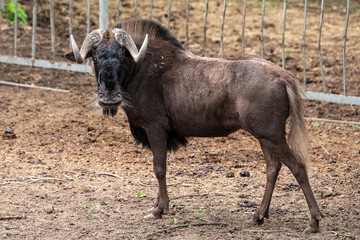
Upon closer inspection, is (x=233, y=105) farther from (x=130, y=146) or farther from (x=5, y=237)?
(x=130, y=146)

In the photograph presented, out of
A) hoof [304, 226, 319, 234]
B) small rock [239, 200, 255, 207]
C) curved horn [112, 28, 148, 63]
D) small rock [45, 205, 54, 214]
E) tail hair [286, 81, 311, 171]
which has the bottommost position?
small rock [45, 205, 54, 214]

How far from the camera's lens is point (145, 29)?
6414 millimetres

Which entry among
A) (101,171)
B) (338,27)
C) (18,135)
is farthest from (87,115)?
(338,27)

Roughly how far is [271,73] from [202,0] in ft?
33.0

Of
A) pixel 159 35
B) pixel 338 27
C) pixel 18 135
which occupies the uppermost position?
pixel 159 35

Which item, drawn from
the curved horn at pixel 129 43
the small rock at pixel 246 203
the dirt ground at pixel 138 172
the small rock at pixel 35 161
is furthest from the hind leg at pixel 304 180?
the small rock at pixel 35 161

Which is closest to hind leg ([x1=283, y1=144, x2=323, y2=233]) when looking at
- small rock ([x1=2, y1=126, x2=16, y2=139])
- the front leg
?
the front leg

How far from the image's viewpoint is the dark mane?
21.0 feet

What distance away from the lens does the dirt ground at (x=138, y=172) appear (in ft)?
19.1

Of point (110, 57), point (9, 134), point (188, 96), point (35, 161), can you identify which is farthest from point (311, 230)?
point (9, 134)

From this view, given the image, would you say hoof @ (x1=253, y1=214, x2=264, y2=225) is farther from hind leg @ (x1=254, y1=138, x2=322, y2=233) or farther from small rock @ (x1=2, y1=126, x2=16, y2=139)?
small rock @ (x1=2, y1=126, x2=16, y2=139)

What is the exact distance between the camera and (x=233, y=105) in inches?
225

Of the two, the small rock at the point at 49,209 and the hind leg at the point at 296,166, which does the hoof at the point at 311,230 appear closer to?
the hind leg at the point at 296,166

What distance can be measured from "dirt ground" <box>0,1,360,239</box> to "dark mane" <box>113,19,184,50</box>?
5.81 feet
